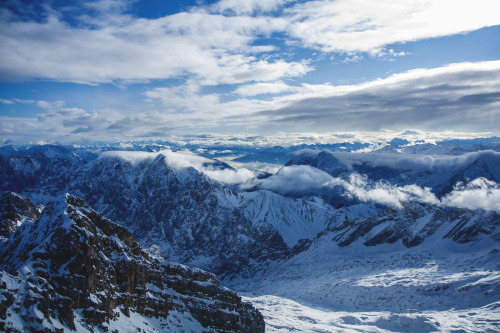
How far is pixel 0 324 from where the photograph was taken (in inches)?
2790

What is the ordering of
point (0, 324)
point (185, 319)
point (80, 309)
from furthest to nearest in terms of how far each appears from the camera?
point (185, 319) < point (80, 309) < point (0, 324)

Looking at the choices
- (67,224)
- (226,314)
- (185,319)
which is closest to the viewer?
(67,224)

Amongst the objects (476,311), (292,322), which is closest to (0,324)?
(292,322)

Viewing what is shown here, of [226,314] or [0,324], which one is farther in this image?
[226,314]

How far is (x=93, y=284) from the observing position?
306 feet

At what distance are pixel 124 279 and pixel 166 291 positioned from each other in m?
20.9

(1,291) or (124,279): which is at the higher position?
(1,291)

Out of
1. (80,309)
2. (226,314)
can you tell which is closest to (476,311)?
(226,314)

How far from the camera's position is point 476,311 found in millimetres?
185375

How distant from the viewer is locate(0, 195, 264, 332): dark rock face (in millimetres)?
78750

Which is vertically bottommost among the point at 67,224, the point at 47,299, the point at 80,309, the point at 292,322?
the point at 292,322

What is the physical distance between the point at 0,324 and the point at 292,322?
138 m

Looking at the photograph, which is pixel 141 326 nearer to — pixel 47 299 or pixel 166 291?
pixel 166 291

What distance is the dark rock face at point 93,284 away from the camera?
78.8m
